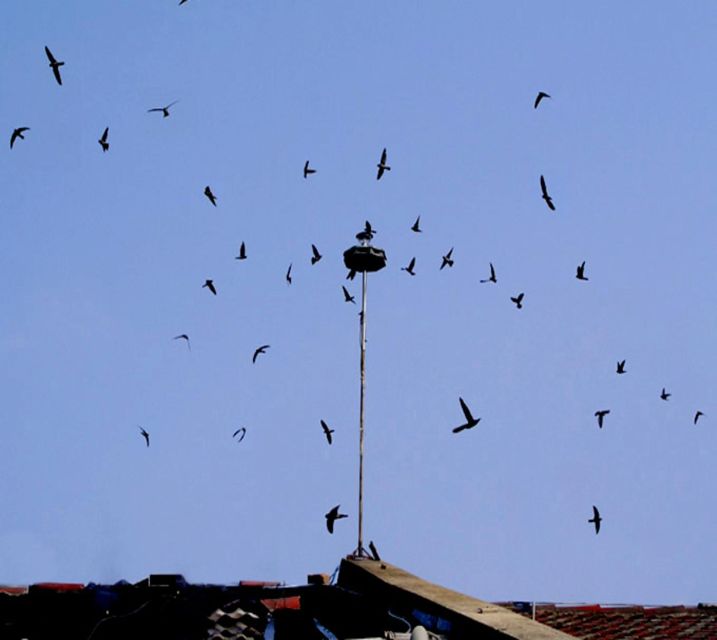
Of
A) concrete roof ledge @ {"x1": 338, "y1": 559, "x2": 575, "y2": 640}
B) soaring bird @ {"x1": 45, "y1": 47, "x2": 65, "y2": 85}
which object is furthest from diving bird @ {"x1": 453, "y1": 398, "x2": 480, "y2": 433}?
soaring bird @ {"x1": 45, "y1": 47, "x2": 65, "y2": 85}

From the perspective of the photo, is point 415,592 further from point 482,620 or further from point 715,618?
point 715,618

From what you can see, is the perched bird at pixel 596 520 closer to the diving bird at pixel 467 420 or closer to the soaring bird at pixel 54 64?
the diving bird at pixel 467 420

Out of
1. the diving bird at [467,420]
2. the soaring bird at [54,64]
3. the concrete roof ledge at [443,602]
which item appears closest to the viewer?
the concrete roof ledge at [443,602]

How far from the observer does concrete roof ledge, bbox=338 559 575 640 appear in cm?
391

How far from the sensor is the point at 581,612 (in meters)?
9.94

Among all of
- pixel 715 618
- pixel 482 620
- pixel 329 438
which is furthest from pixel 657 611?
pixel 482 620

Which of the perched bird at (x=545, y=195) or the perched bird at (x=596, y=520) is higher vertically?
the perched bird at (x=545, y=195)

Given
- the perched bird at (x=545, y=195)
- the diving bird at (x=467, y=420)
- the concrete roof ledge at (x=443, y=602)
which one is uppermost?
the perched bird at (x=545, y=195)

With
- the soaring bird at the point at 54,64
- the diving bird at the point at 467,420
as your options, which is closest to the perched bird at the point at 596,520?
A: the diving bird at the point at 467,420

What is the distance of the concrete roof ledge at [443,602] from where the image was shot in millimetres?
3912

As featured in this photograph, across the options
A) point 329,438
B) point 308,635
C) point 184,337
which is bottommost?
point 308,635

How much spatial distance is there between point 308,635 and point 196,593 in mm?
824

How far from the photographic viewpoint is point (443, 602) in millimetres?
4398

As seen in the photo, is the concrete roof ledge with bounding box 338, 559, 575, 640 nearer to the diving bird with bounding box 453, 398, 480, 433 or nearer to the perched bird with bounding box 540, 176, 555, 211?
the diving bird with bounding box 453, 398, 480, 433
